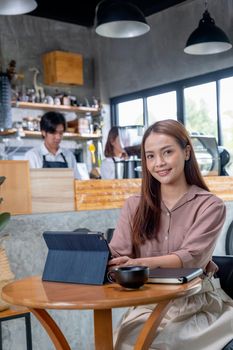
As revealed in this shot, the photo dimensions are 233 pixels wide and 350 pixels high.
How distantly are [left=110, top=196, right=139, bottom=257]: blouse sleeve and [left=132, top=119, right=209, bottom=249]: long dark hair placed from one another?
24mm

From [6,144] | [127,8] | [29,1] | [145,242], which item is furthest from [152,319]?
[6,144]

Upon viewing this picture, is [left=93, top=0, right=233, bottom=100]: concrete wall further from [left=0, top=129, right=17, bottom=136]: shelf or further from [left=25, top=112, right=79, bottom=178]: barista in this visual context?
[left=25, top=112, right=79, bottom=178]: barista

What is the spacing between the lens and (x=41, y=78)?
7.04 metres

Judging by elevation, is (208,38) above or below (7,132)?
above

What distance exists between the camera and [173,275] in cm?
146

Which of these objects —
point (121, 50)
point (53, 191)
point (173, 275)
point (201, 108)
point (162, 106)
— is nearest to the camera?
point (173, 275)

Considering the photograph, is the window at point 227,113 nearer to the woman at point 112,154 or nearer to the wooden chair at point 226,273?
the woman at point 112,154

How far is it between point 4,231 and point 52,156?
178 centimetres

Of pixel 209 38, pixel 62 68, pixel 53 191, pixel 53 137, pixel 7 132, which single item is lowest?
pixel 53 191

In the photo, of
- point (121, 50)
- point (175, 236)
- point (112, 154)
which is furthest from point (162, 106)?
point (175, 236)

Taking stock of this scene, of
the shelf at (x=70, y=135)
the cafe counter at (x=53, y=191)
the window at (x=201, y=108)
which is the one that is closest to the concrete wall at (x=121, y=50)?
the window at (x=201, y=108)

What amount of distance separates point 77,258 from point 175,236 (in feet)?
1.41

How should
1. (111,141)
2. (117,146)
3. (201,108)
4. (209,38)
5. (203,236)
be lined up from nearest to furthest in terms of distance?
1. (203,236)
2. (117,146)
3. (111,141)
4. (209,38)
5. (201,108)

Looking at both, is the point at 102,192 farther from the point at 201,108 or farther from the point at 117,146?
the point at 201,108
